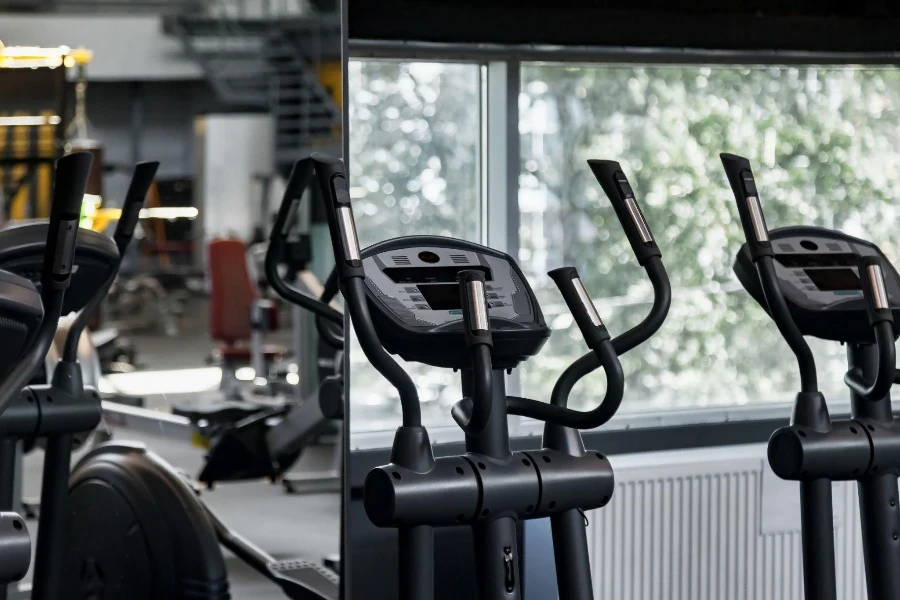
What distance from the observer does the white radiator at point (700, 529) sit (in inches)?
128

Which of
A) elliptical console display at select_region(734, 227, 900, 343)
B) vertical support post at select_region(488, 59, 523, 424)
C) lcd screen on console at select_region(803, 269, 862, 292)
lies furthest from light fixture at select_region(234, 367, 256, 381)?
lcd screen on console at select_region(803, 269, 862, 292)

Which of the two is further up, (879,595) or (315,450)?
(315,450)

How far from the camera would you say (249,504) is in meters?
3.53

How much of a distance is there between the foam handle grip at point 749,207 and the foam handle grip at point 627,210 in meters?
0.31

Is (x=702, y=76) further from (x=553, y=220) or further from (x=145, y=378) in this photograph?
(x=145, y=378)

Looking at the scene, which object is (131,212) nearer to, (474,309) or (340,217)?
(340,217)

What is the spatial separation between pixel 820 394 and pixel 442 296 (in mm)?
1014

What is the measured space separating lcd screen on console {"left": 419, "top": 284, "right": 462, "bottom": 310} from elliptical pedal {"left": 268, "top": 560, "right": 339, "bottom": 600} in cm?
146

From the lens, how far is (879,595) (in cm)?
269

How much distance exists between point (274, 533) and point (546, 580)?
0.89 meters

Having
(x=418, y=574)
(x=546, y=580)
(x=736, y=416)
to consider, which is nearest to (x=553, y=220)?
(x=736, y=416)

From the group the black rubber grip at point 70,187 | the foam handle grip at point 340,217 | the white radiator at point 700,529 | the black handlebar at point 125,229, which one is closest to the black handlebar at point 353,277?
the foam handle grip at point 340,217

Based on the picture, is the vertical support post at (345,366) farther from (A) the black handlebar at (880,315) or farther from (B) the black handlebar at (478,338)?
(A) the black handlebar at (880,315)

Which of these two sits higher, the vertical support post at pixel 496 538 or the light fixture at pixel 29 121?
the light fixture at pixel 29 121
